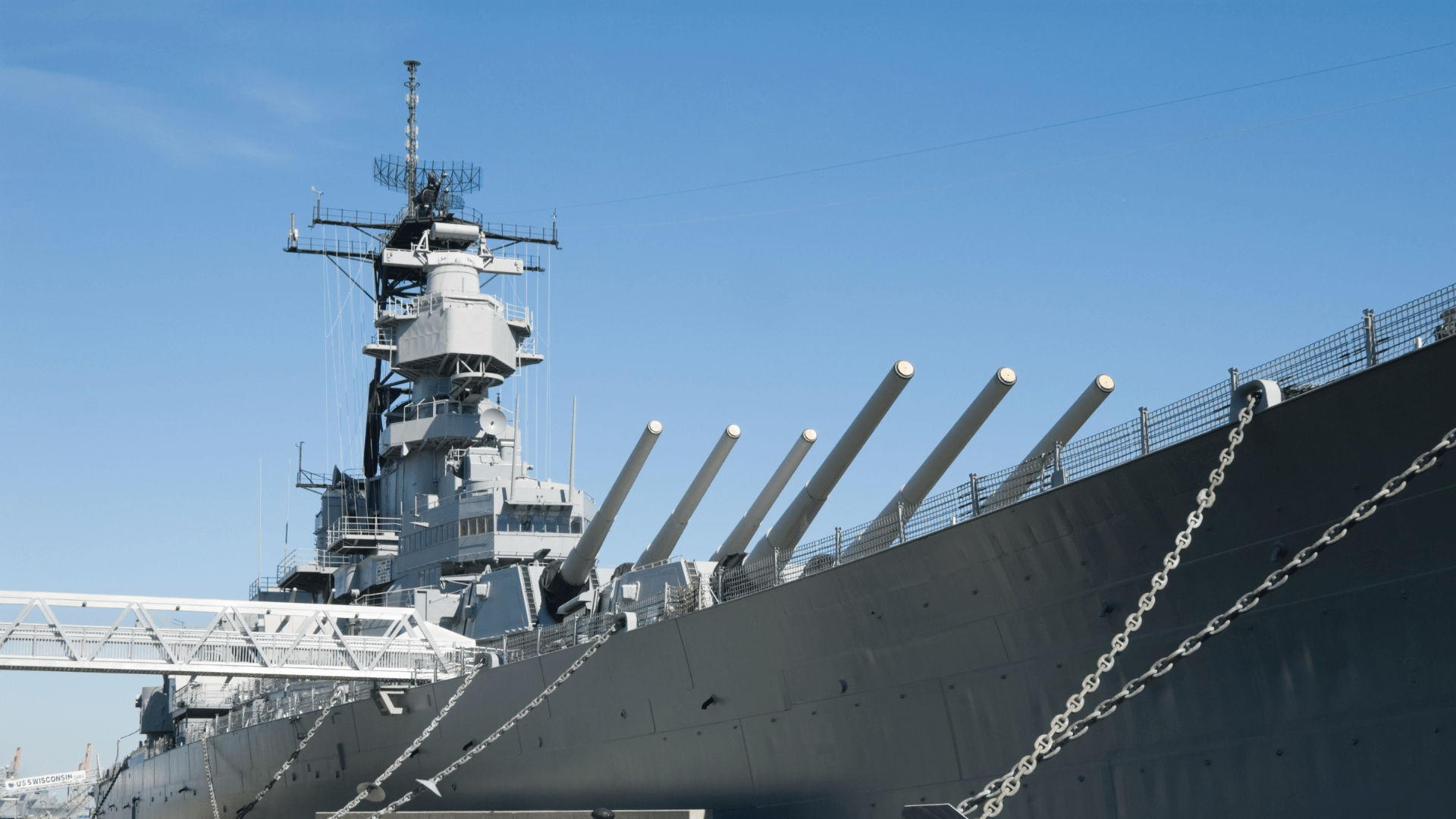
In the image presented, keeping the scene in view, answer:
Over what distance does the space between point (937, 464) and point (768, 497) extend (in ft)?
12.7

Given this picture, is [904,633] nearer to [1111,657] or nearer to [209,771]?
[1111,657]

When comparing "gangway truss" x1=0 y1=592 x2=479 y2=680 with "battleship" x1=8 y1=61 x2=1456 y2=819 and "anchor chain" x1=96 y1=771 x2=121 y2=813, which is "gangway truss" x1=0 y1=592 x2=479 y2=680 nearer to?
"battleship" x1=8 y1=61 x2=1456 y2=819

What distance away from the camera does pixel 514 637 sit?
20.8 m

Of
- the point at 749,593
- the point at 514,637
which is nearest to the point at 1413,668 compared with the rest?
the point at 749,593

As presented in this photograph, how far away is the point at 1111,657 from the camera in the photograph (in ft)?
25.4

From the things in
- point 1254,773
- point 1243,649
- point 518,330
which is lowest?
point 1254,773

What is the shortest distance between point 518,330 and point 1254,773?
21930 millimetres

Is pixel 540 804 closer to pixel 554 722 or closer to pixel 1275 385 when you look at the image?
pixel 554 722

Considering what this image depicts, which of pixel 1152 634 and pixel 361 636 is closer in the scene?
pixel 1152 634

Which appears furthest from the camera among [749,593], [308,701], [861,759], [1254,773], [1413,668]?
[308,701]

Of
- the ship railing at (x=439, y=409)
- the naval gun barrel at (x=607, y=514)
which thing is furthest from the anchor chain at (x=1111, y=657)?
the ship railing at (x=439, y=409)

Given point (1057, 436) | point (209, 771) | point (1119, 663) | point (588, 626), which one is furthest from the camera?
point (209, 771)

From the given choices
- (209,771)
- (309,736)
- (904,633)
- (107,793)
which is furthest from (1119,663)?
(107,793)

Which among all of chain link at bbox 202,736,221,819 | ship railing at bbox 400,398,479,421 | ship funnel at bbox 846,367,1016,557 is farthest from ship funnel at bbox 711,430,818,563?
chain link at bbox 202,736,221,819
